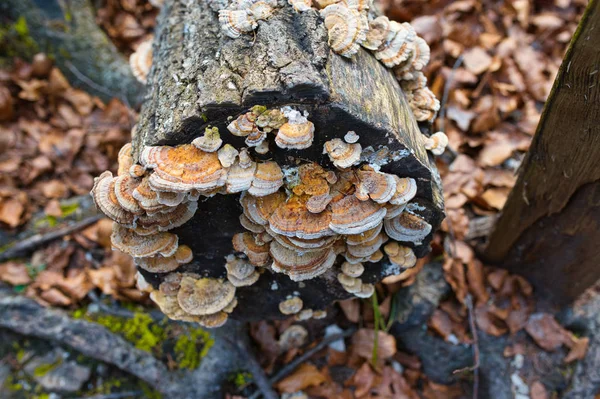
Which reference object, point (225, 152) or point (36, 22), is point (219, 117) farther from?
point (36, 22)

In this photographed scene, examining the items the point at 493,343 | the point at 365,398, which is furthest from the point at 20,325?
the point at 493,343

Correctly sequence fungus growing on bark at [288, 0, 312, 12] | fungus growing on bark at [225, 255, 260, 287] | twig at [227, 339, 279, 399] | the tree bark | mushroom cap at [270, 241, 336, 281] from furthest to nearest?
the tree bark, twig at [227, 339, 279, 399], fungus growing on bark at [225, 255, 260, 287], mushroom cap at [270, 241, 336, 281], fungus growing on bark at [288, 0, 312, 12]

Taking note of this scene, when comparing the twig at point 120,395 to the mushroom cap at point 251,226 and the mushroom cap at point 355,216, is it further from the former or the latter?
the mushroom cap at point 355,216

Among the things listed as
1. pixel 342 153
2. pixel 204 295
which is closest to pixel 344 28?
pixel 342 153

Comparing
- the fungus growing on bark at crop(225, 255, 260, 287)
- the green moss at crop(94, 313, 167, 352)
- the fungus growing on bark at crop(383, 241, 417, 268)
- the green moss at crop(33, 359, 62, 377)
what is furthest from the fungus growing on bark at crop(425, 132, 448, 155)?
the green moss at crop(33, 359, 62, 377)

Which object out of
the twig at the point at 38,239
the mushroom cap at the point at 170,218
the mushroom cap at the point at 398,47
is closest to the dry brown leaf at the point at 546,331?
the mushroom cap at the point at 398,47

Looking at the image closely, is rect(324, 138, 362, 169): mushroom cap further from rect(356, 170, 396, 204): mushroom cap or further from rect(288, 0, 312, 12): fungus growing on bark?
rect(288, 0, 312, 12): fungus growing on bark
